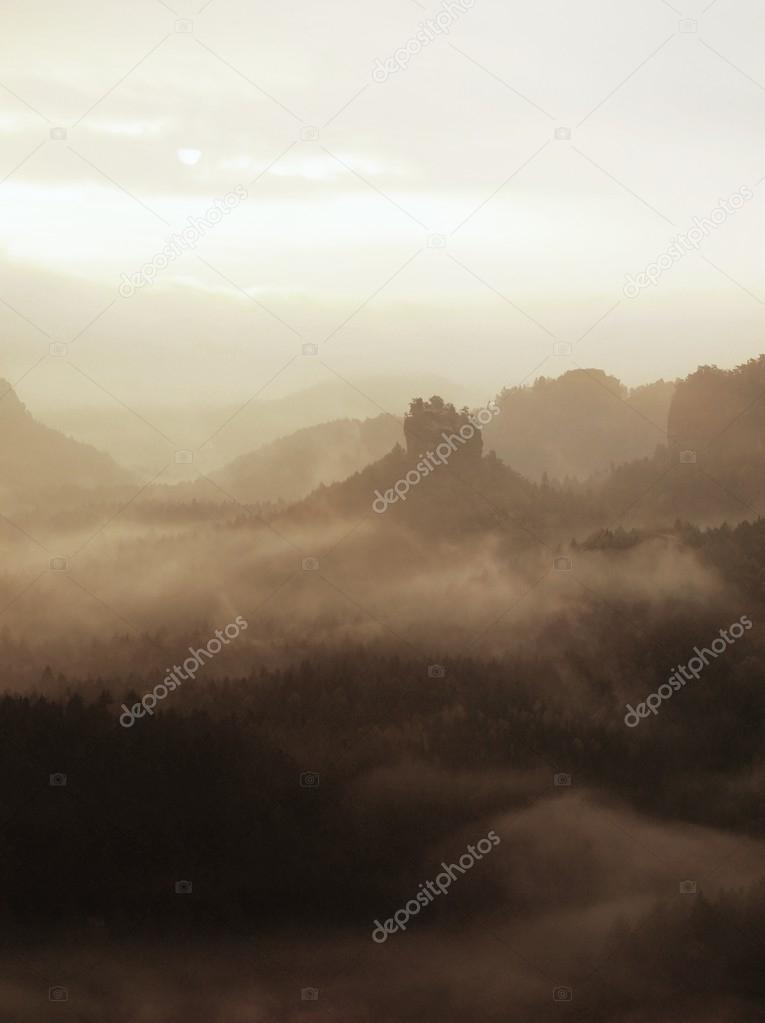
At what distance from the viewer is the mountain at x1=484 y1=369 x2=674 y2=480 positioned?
64.9 metres

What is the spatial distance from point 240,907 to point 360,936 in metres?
4.58

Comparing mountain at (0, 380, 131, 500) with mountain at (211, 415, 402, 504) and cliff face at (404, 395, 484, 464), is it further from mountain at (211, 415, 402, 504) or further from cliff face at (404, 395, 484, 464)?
cliff face at (404, 395, 484, 464)

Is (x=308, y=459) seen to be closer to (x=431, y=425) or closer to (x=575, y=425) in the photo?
(x=431, y=425)

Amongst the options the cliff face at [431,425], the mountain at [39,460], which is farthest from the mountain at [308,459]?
the mountain at [39,460]

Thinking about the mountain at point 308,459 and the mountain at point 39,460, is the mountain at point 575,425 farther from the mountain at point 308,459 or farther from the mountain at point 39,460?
the mountain at point 39,460

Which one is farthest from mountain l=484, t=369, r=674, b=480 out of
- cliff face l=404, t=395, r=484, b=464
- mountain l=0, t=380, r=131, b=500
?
mountain l=0, t=380, r=131, b=500

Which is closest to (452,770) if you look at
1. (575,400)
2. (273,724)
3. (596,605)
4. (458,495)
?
(273,724)

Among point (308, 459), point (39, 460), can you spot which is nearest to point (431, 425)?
point (308, 459)

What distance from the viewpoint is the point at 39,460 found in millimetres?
64375

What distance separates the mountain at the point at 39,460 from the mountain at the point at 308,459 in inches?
208

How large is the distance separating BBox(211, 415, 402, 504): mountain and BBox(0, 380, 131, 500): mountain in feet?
17.4

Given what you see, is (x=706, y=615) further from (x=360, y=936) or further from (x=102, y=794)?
(x=102, y=794)

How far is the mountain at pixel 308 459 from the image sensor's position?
58625 millimetres

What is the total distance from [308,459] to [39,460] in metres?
13.3
